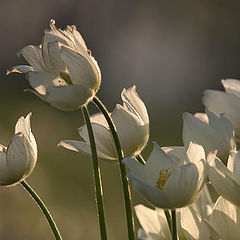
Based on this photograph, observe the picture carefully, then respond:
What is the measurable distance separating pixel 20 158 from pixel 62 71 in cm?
8

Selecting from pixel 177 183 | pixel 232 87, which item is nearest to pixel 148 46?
pixel 232 87

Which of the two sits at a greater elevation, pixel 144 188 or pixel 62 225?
pixel 144 188

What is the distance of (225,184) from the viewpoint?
17.4 inches

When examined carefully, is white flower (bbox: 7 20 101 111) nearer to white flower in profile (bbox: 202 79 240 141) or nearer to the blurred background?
white flower in profile (bbox: 202 79 240 141)

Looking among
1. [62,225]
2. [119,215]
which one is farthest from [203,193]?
[119,215]

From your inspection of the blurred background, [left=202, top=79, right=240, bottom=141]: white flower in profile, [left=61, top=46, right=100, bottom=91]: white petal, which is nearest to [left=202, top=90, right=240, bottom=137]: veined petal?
[left=202, top=79, right=240, bottom=141]: white flower in profile

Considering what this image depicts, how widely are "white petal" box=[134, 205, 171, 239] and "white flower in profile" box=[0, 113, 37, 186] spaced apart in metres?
0.08

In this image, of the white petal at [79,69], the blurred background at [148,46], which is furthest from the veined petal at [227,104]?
the blurred background at [148,46]

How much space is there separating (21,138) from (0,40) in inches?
153

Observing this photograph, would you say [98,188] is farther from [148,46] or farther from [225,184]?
[148,46]

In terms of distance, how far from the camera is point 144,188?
1.36ft

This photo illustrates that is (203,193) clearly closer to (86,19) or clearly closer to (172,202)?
(172,202)

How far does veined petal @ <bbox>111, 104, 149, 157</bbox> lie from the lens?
0.50 m

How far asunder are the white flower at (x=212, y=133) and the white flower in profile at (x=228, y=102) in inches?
0.9
